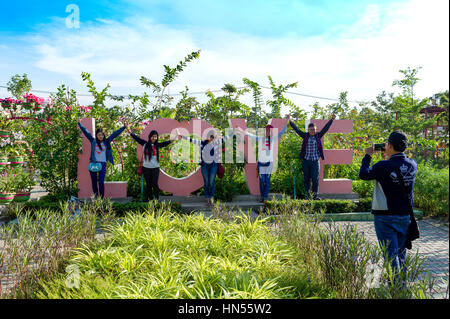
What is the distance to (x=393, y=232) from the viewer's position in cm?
313

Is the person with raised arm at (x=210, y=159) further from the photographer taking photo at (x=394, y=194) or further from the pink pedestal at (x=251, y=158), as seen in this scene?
the photographer taking photo at (x=394, y=194)

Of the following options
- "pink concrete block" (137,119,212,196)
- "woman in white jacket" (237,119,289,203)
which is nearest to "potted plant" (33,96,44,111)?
"pink concrete block" (137,119,212,196)

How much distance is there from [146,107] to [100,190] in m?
2.76

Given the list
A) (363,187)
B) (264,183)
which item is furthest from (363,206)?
(264,183)

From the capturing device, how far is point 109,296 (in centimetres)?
257

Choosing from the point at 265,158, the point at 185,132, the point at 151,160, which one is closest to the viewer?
the point at 151,160

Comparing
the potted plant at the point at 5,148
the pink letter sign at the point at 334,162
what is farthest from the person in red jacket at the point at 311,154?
the potted plant at the point at 5,148

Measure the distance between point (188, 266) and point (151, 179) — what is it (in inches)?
174

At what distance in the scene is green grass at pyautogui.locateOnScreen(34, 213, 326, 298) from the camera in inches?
106

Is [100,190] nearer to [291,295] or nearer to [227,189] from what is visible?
[227,189]

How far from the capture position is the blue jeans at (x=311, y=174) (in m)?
7.76

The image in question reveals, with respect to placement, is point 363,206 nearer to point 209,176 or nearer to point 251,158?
point 251,158

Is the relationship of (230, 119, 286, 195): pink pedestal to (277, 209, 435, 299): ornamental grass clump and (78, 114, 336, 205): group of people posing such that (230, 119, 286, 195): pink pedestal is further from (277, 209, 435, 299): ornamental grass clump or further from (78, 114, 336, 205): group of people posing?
(277, 209, 435, 299): ornamental grass clump

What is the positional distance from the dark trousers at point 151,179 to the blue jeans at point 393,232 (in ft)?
17.1
